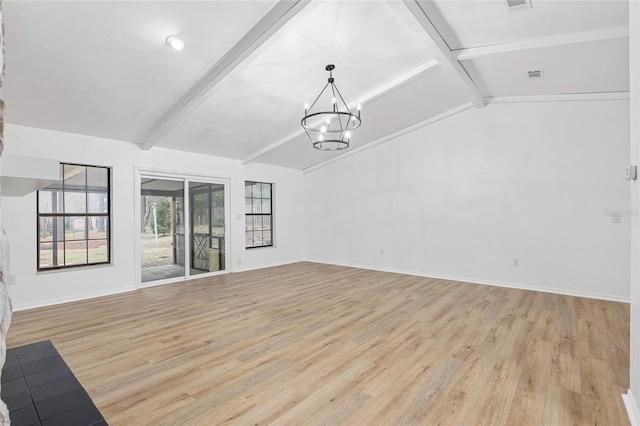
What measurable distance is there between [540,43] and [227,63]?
3642 millimetres

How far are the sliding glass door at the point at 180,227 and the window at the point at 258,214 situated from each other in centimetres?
71

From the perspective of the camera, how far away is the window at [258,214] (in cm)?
732

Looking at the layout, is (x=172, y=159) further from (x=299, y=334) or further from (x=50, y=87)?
(x=299, y=334)

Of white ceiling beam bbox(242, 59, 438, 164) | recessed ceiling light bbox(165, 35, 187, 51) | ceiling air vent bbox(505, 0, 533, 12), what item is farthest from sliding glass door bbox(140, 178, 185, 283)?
ceiling air vent bbox(505, 0, 533, 12)

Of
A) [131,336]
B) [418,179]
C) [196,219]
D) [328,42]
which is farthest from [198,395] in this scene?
[418,179]

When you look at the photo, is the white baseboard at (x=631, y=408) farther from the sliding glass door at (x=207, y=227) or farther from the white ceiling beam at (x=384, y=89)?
the sliding glass door at (x=207, y=227)

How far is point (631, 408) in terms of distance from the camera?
77.9 inches

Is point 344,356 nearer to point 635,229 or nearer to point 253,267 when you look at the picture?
point 635,229

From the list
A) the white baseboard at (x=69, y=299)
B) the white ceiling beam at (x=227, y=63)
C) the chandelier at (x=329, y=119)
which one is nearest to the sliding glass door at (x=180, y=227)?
the white baseboard at (x=69, y=299)

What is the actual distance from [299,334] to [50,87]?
397cm

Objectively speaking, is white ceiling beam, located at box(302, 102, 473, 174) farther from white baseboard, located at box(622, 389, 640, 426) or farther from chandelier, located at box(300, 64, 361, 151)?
white baseboard, located at box(622, 389, 640, 426)

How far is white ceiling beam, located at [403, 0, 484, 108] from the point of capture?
3.07 meters

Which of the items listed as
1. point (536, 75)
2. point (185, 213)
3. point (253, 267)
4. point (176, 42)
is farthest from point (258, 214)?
point (536, 75)

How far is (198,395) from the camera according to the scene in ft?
→ 7.23
